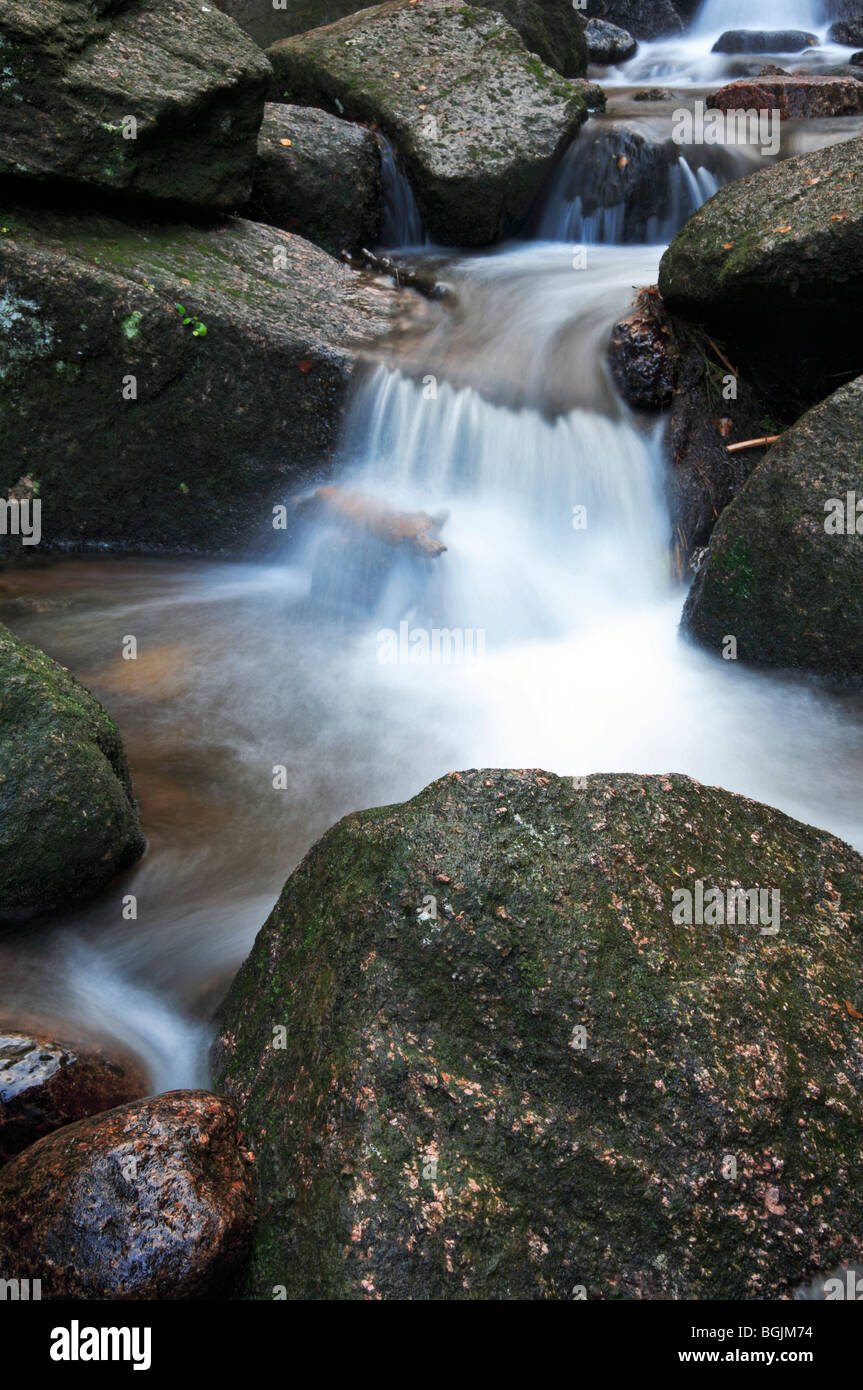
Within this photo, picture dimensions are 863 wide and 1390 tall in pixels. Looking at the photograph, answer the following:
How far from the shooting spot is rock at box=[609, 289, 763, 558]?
6223mm

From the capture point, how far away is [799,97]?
9.84 metres

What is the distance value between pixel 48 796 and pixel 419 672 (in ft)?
8.46

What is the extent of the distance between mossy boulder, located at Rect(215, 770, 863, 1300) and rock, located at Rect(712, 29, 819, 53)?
1527 cm

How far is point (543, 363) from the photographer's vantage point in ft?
23.2

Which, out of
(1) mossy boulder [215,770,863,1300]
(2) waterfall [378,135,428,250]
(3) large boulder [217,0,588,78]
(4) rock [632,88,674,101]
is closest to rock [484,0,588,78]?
(3) large boulder [217,0,588,78]

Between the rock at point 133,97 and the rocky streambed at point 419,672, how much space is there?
3 cm

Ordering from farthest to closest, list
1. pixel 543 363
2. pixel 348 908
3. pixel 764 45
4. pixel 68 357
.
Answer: pixel 764 45 < pixel 543 363 < pixel 68 357 < pixel 348 908

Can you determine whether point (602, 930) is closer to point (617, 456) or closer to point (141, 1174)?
point (141, 1174)

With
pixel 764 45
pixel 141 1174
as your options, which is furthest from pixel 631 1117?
pixel 764 45

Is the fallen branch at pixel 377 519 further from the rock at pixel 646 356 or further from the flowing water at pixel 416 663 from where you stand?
the rock at pixel 646 356

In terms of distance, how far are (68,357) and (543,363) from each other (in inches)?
131

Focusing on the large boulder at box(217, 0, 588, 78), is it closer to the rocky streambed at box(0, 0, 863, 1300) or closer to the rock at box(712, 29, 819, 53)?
the rocky streambed at box(0, 0, 863, 1300)

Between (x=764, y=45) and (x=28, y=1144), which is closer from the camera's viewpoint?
(x=28, y=1144)
